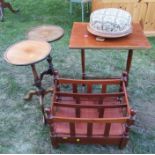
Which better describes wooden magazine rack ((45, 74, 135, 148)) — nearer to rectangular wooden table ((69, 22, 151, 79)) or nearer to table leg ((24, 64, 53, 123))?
table leg ((24, 64, 53, 123))

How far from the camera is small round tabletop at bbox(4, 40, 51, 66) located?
205 cm

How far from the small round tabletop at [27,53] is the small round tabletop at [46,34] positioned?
177mm

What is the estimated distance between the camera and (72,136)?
215 centimetres

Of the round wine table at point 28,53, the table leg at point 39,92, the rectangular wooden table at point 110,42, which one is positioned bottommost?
the table leg at point 39,92

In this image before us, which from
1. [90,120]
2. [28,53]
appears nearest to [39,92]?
[28,53]

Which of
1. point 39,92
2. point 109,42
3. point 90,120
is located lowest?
point 39,92

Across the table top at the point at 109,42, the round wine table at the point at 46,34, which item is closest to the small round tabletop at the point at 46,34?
the round wine table at the point at 46,34

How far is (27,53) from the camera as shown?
2.16 metres

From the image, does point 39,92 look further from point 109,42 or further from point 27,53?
point 109,42

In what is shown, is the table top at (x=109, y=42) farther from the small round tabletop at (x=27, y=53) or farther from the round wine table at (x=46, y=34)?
the small round tabletop at (x=27, y=53)

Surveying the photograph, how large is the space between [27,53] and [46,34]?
478mm

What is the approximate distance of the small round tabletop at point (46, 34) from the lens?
2.47 m

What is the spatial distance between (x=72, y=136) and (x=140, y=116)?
0.89 meters

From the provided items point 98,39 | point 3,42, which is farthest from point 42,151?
point 3,42
